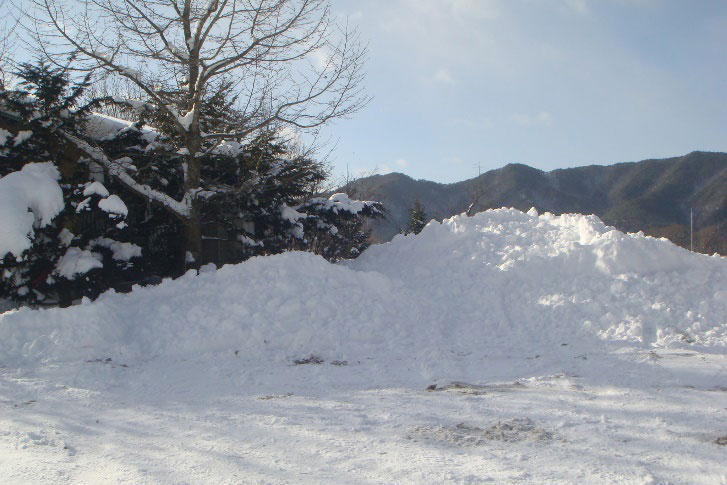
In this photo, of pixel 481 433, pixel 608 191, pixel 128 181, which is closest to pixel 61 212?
pixel 128 181

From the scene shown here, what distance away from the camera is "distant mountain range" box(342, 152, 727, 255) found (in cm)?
5150

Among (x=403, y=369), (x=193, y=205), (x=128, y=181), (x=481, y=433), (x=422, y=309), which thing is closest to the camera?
(x=481, y=433)

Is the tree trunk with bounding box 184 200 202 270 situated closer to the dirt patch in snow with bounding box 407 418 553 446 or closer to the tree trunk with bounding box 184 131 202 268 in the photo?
the tree trunk with bounding box 184 131 202 268

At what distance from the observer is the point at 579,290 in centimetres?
1001

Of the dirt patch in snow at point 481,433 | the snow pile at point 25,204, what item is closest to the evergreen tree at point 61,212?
the snow pile at point 25,204

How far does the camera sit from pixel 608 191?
5888cm

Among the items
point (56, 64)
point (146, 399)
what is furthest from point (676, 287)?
point (56, 64)

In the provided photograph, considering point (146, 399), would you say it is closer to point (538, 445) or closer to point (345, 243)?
point (538, 445)

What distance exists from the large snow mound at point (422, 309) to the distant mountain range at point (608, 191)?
37810mm

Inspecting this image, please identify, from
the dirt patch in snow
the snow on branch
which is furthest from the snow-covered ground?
the snow on branch

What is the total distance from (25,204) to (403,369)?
675 centimetres

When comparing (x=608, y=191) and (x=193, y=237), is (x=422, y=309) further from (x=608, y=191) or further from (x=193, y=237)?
(x=608, y=191)

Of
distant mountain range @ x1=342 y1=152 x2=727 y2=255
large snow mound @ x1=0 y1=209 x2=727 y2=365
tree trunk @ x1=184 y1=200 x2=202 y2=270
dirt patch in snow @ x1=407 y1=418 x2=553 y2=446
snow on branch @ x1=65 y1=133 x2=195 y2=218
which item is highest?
distant mountain range @ x1=342 y1=152 x2=727 y2=255

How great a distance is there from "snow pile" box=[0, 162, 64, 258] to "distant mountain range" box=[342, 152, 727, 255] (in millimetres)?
39765
